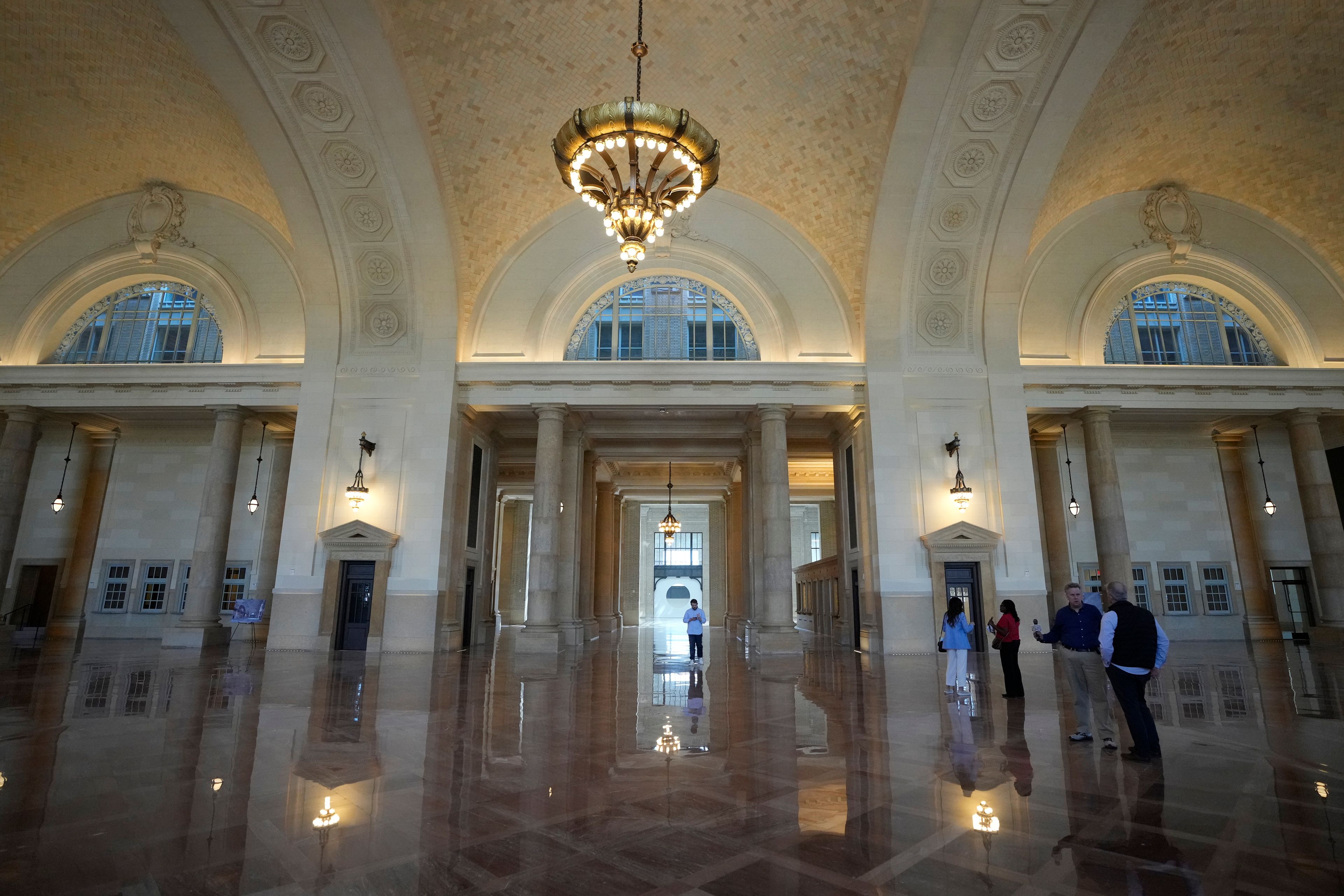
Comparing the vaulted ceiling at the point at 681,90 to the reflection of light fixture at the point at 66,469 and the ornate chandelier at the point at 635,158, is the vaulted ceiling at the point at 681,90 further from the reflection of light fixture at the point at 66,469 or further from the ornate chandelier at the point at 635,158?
the reflection of light fixture at the point at 66,469

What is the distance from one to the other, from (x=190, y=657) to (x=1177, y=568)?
932 inches

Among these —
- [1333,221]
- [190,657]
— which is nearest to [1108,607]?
[190,657]

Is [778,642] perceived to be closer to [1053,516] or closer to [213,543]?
[1053,516]

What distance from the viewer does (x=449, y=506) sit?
15.4 m

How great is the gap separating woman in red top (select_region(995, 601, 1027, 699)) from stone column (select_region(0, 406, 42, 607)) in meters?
21.9

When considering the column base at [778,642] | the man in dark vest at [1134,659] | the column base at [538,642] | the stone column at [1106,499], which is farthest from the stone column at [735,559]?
the man in dark vest at [1134,659]

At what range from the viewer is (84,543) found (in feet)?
60.4

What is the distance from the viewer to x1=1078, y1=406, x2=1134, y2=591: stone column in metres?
15.7

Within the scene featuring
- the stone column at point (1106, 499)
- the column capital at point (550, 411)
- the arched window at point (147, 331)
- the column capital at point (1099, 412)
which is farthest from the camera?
the arched window at point (147, 331)

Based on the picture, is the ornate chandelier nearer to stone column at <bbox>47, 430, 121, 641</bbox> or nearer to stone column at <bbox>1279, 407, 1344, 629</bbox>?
stone column at <bbox>1279, 407, 1344, 629</bbox>

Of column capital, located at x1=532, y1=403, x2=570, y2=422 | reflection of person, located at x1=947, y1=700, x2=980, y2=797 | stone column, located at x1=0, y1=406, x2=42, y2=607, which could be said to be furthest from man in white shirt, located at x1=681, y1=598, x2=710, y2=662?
stone column, located at x1=0, y1=406, x2=42, y2=607

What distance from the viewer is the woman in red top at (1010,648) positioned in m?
7.95

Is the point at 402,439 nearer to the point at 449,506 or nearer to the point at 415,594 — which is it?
the point at 449,506

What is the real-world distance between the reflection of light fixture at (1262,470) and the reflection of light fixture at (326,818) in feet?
73.1
